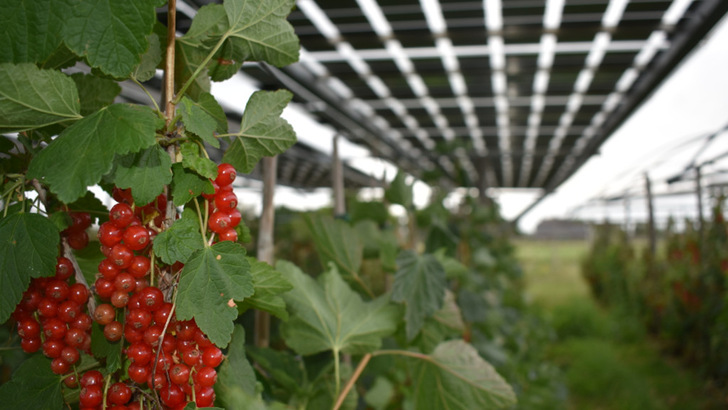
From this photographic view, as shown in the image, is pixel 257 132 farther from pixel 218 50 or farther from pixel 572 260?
pixel 572 260

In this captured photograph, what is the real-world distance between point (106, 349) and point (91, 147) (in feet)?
0.64

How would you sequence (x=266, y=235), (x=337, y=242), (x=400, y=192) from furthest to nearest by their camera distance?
(x=400, y=192), (x=337, y=242), (x=266, y=235)

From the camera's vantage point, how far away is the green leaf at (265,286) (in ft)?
1.88

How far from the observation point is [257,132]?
0.56 m

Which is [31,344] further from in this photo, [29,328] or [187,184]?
[187,184]

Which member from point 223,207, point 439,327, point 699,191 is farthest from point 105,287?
point 699,191

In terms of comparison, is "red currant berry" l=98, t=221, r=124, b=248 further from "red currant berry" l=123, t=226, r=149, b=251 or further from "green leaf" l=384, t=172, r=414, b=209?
"green leaf" l=384, t=172, r=414, b=209

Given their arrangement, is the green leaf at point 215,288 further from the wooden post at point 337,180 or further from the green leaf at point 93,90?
the wooden post at point 337,180

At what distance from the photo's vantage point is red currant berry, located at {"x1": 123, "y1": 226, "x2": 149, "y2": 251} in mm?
457

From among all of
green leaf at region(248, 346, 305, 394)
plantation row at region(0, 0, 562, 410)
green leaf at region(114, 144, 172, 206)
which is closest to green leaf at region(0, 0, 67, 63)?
plantation row at region(0, 0, 562, 410)

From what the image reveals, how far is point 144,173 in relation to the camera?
458 millimetres

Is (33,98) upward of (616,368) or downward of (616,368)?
upward

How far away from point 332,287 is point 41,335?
51 cm

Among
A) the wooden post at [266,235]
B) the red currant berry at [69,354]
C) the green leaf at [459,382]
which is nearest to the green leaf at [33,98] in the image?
the red currant berry at [69,354]
